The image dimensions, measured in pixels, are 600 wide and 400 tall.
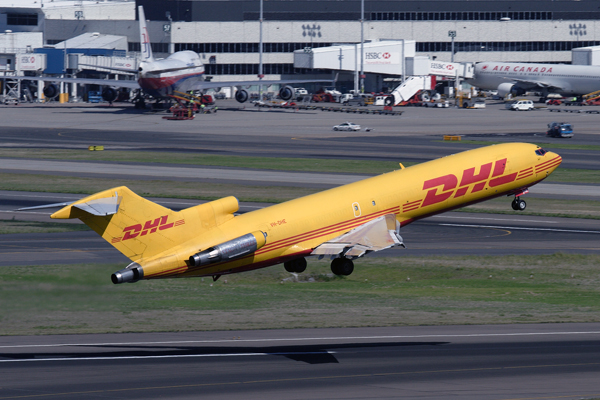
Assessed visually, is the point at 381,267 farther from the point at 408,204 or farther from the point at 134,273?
the point at 134,273

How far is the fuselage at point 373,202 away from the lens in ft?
137

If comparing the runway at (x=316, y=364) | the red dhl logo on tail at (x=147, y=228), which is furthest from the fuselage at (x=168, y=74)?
the red dhl logo on tail at (x=147, y=228)

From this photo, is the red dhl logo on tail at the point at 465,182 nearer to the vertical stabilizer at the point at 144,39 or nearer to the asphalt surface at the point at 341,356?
the asphalt surface at the point at 341,356

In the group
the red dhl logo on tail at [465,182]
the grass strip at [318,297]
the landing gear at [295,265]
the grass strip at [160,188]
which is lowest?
the grass strip at [318,297]

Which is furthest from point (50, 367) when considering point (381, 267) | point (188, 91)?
point (188, 91)

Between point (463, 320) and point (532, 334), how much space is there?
15.3 ft

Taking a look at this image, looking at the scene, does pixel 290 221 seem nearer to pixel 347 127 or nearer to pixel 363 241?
pixel 363 241

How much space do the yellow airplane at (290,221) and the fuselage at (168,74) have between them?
12118 cm

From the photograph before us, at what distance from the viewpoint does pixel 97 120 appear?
534 ft

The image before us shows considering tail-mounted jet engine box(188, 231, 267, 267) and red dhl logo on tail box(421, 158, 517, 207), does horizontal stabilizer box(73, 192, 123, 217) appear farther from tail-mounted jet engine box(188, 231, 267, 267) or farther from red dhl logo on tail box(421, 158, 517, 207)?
red dhl logo on tail box(421, 158, 517, 207)

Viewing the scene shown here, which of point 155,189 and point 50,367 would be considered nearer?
point 50,367

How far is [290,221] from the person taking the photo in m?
42.9

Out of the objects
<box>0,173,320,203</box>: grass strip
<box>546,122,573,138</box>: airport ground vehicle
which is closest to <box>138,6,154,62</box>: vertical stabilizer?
<box>0,173,320,203</box>: grass strip

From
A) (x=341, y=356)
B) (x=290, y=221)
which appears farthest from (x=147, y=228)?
(x=341, y=356)
